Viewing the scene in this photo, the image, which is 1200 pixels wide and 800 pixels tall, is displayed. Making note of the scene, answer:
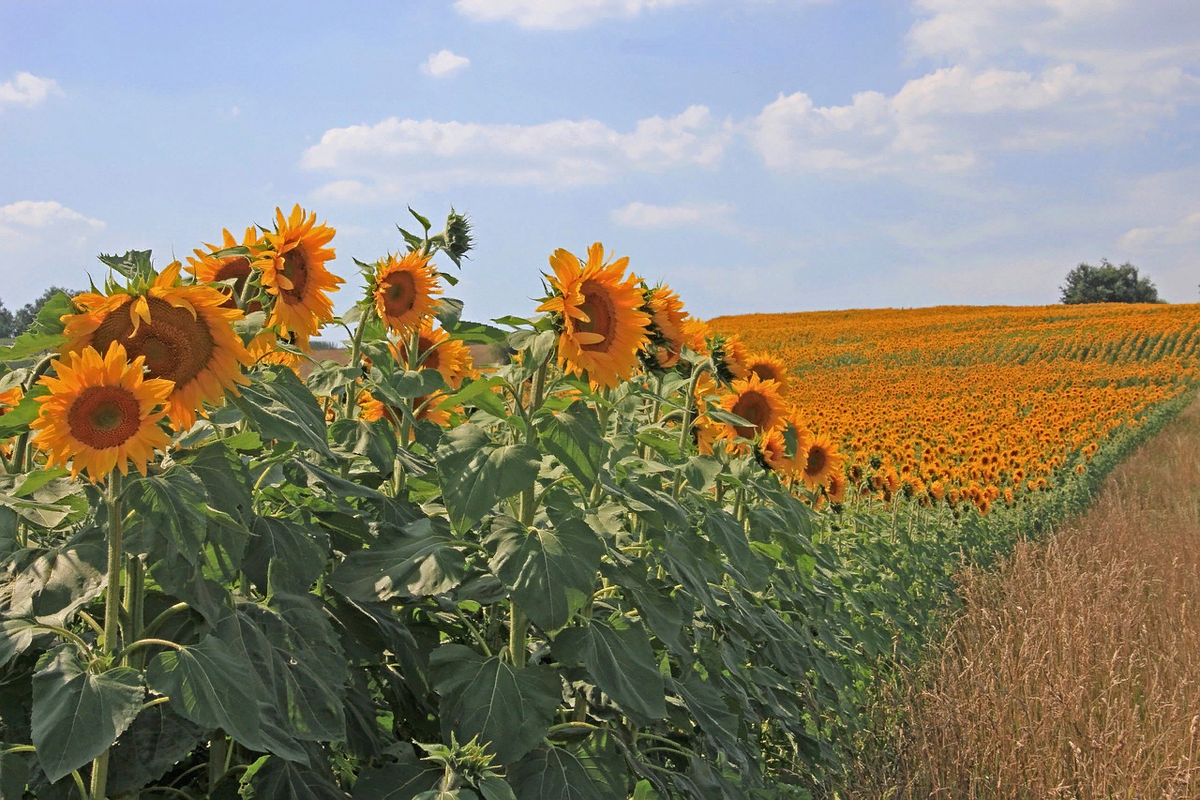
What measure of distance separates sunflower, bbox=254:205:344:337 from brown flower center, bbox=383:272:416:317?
0.42 m

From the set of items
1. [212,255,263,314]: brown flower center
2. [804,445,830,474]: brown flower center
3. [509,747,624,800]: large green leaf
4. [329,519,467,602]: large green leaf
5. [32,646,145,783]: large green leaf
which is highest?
[212,255,263,314]: brown flower center

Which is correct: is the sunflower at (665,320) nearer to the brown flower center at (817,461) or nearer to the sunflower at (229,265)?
the sunflower at (229,265)

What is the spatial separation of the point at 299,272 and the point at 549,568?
2.86 feet

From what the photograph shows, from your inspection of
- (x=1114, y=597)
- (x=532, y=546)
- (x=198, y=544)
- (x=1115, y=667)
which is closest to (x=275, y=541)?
(x=198, y=544)

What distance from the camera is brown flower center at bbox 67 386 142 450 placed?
1.61 meters

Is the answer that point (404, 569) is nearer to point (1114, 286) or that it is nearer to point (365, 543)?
point (365, 543)

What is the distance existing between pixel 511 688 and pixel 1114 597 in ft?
17.4

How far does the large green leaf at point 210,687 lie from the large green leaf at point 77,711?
47 mm

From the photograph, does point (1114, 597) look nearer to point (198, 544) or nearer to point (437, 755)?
point (437, 755)

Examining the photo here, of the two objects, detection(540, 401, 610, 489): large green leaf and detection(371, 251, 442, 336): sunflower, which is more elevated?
detection(371, 251, 442, 336): sunflower

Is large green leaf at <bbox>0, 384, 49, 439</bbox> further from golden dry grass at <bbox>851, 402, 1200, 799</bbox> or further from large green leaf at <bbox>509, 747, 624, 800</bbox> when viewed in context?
golden dry grass at <bbox>851, 402, 1200, 799</bbox>

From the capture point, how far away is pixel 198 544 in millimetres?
1651

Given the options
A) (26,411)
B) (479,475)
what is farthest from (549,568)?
(26,411)

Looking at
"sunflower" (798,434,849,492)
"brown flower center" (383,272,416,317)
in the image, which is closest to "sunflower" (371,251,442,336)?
"brown flower center" (383,272,416,317)
